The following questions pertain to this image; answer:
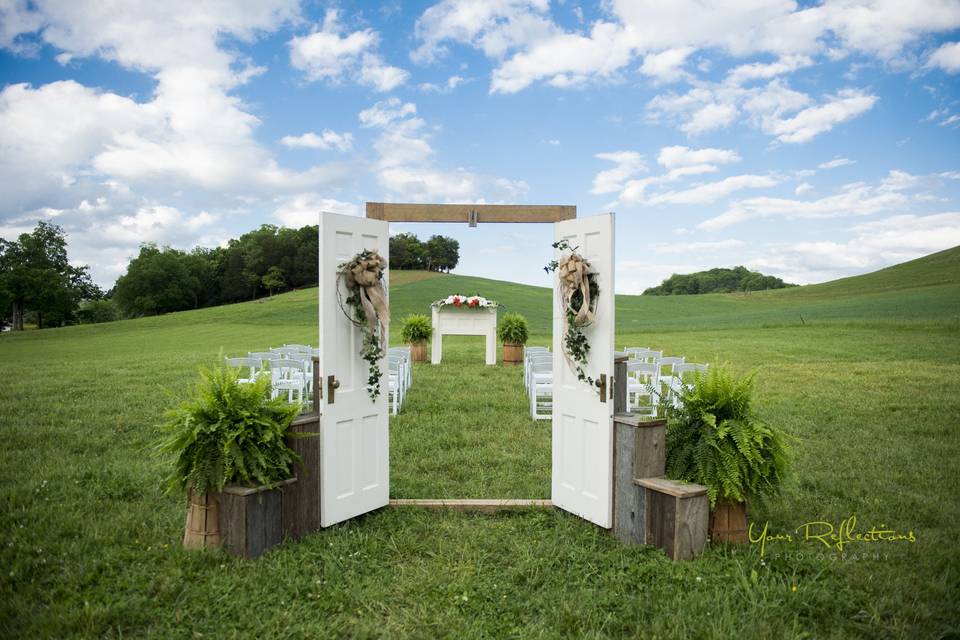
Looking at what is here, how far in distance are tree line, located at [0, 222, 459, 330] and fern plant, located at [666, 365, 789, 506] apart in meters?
50.2

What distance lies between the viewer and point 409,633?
3299 millimetres

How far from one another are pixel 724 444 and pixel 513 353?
12.0 m

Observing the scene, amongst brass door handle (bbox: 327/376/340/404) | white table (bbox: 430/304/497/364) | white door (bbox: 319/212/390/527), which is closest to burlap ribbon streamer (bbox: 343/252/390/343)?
white door (bbox: 319/212/390/527)

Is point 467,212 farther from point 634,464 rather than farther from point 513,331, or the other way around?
point 513,331

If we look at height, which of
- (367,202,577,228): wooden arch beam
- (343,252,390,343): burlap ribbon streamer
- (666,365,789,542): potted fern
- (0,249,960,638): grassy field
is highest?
(367,202,577,228): wooden arch beam

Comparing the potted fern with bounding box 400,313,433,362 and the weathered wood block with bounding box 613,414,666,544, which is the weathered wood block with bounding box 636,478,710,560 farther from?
the potted fern with bounding box 400,313,433,362

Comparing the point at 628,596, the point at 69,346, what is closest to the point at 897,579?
the point at 628,596

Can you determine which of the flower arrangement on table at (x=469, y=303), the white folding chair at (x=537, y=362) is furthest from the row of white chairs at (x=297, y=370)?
the flower arrangement on table at (x=469, y=303)

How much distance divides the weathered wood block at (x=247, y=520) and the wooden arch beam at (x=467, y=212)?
2.52 meters

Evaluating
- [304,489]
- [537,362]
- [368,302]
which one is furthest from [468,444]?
[368,302]

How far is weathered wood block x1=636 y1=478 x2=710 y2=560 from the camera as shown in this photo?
4.11 m

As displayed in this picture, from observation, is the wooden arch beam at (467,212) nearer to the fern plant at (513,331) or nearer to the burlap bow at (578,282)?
the burlap bow at (578,282)

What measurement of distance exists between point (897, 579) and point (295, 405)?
434 cm

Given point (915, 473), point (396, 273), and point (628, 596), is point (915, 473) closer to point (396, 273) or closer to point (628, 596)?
point (628, 596)
